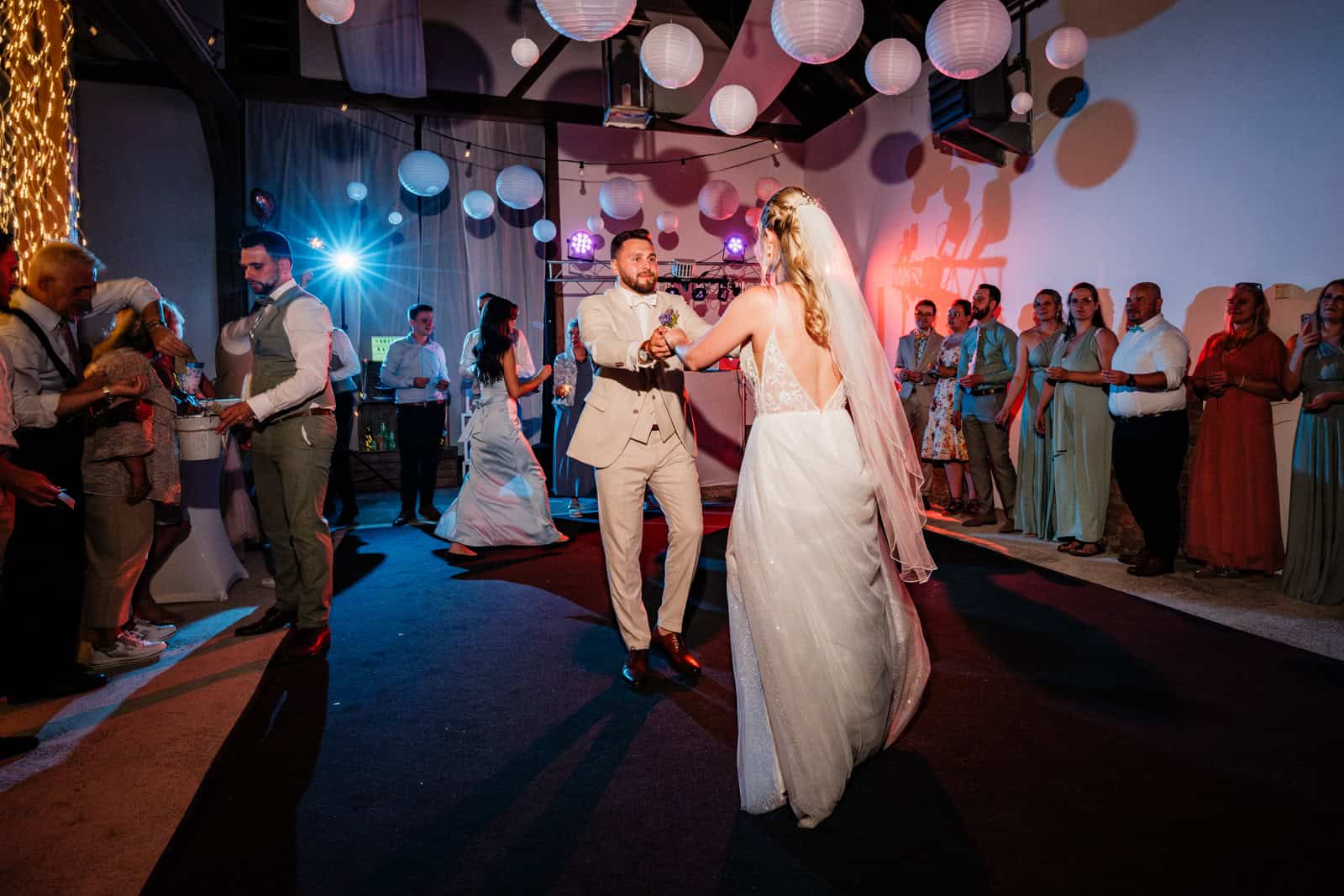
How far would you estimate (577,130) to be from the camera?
10.0m

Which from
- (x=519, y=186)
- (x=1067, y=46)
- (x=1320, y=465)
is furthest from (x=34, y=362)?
(x=519, y=186)

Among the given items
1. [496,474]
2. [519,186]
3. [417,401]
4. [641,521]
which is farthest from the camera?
[519,186]

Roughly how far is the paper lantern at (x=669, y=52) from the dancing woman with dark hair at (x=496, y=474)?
2.19 metres

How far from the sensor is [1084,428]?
17.5 ft

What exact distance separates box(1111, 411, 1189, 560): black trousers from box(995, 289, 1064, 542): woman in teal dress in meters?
0.91

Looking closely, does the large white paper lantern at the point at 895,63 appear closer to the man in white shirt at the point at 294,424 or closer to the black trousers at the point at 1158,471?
the black trousers at the point at 1158,471

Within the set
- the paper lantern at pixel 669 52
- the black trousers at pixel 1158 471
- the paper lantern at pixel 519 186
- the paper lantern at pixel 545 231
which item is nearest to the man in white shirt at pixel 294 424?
the paper lantern at pixel 669 52

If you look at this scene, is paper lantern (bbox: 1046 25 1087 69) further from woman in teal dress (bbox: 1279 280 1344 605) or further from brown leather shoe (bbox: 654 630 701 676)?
brown leather shoe (bbox: 654 630 701 676)

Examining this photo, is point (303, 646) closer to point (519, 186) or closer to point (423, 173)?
point (423, 173)

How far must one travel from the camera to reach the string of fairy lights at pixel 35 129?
3744mm

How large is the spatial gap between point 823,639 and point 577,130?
9.38 m

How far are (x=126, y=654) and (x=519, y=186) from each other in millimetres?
6539

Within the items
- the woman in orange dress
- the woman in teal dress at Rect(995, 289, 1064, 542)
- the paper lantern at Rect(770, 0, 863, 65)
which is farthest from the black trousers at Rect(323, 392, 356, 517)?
Answer: the woman in orange dress

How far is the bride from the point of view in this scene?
2.07 m
